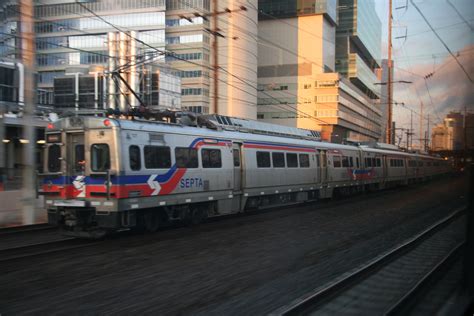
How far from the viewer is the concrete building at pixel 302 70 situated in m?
87.0

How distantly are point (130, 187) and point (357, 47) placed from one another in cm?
11267

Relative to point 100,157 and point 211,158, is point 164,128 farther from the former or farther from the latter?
point 211,158

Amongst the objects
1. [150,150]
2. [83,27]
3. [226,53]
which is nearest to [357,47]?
[226,53]

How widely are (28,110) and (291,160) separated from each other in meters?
10.3

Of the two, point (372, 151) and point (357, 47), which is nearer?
point (372, 151)

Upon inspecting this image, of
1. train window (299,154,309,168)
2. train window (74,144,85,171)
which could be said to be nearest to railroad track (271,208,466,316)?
train window (74,144,85,171)

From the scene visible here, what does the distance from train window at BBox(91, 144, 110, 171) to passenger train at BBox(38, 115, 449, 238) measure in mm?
24

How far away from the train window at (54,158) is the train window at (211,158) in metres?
4.10

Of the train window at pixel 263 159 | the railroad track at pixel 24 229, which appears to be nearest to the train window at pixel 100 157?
the railroad track at pixel 24 229

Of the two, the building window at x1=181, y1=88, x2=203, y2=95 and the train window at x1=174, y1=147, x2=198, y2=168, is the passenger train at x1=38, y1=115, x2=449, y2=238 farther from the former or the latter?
the building window at x1=181, y1=88, x2=203, y2=95

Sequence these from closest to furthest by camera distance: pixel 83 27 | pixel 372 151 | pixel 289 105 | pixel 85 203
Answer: pixel 85 203
pixel 83 27
pixel 372 151
pixel 289 105

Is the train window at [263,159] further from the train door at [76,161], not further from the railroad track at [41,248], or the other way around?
the railroad track at [41,248]

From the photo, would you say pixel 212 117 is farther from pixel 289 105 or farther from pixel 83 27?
pixel 289 105

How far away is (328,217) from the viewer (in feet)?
52.7
